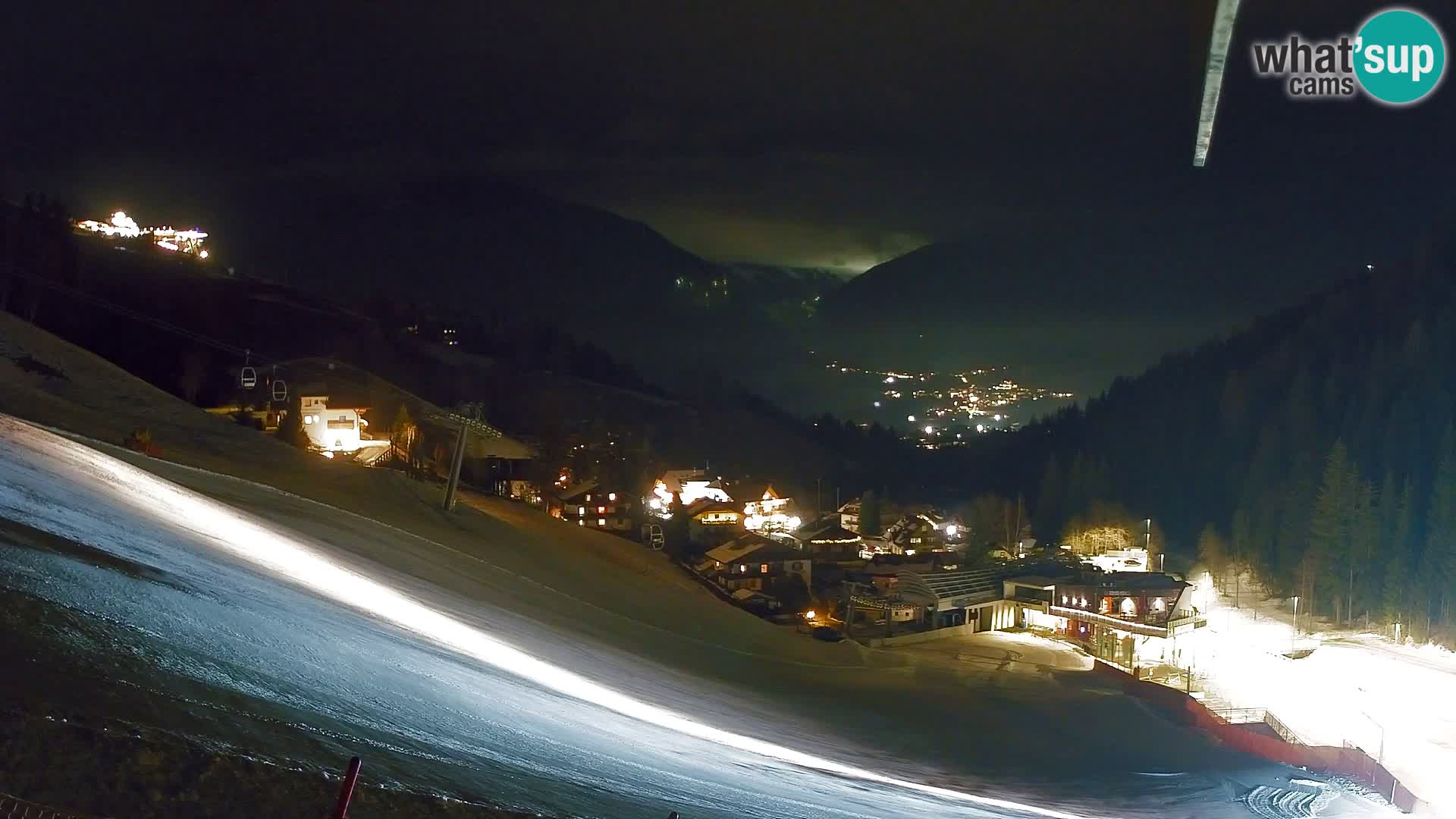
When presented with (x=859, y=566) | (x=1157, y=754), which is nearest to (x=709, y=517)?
(x=859, y=566)

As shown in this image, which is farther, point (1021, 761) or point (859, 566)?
point (859, 566)

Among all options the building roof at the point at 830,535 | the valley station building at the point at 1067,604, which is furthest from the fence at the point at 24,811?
the building roof at the point at 830,535

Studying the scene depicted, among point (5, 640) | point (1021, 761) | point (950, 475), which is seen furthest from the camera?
point (950, 475)

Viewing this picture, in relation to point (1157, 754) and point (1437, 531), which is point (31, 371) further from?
point (1437, 531)

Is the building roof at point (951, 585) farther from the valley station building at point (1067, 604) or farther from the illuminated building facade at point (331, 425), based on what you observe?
the illuminated building facade at point (331, 425)

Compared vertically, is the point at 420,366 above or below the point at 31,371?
above

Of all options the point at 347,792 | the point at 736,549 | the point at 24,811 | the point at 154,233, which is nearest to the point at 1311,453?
the point at 736,549

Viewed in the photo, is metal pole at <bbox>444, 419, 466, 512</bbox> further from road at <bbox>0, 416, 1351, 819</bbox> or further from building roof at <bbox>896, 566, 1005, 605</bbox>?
building roof at <bbox>896, 566, 1005, 605</bbox>
